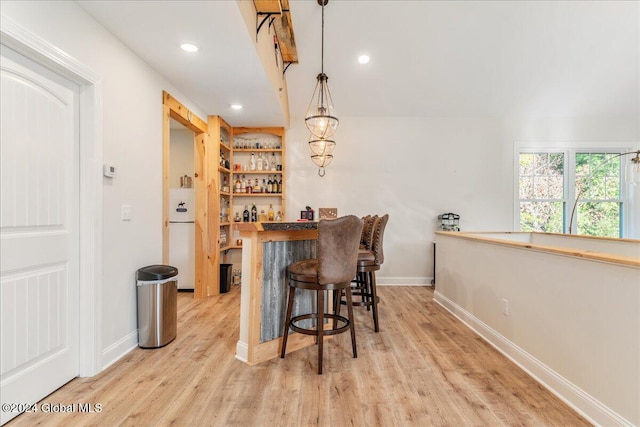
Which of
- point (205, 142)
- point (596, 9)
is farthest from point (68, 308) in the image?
point (596, 9)

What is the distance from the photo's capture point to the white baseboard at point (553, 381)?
1608 mm

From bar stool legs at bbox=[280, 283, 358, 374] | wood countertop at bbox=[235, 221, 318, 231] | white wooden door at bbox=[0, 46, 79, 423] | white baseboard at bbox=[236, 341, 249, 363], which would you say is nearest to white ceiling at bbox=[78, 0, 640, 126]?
white wooden door at bbox=[0, 46, 79, 423]

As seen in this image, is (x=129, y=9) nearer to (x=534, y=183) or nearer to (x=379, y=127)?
(x=379, y=127)

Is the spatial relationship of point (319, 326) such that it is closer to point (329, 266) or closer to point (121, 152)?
point (329, 266)

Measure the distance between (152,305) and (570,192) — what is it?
618cm

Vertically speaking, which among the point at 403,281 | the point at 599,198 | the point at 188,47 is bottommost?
the point at 403,281

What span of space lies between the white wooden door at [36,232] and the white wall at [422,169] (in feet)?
10.7

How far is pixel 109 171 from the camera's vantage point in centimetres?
225

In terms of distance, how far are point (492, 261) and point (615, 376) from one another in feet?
4.09

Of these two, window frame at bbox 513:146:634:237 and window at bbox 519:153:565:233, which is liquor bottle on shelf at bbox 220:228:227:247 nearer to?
window frame at bbox 513:146:634:237

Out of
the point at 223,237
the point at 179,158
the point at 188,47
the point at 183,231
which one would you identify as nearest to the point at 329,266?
the point at 188,47

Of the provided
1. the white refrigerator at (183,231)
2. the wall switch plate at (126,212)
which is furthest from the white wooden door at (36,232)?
the white refrigerator at (183,231)

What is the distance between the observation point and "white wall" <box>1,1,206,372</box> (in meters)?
1.99

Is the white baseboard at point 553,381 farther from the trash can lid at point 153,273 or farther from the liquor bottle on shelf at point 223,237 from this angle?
the liquor bottle on shelf at point 223,237
